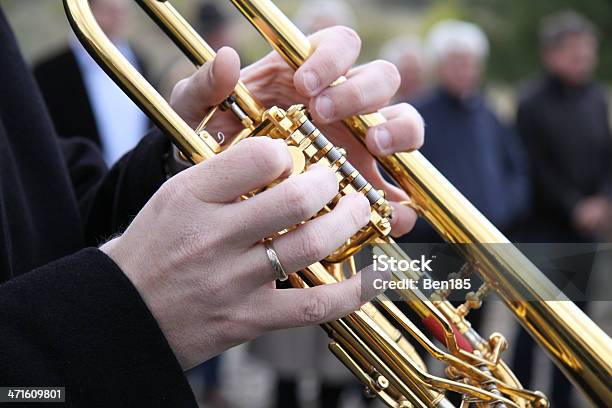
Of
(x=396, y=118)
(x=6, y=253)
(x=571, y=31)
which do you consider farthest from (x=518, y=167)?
(x=6, y=253)

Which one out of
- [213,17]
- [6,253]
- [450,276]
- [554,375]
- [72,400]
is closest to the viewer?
[72,400]

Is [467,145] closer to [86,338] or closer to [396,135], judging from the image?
[396,135]

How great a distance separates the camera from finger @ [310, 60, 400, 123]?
1.27m

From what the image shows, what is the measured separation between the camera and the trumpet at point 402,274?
1176 mm

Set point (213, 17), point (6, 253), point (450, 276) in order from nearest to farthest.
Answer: point (6, 253), point (450, 276), point (213, 17)

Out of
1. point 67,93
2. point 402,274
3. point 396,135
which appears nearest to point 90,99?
point 67,93

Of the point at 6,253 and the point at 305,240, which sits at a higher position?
the point at 6,253

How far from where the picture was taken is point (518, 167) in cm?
424

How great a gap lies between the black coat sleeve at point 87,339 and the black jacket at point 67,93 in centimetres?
251

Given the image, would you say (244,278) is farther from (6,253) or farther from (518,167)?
(518,167)

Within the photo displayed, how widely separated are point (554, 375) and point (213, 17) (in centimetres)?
287

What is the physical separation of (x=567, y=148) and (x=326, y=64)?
11.7 ft

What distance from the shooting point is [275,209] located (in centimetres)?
90

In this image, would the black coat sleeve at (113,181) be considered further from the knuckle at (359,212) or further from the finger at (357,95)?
the knuckle at (359,212)
